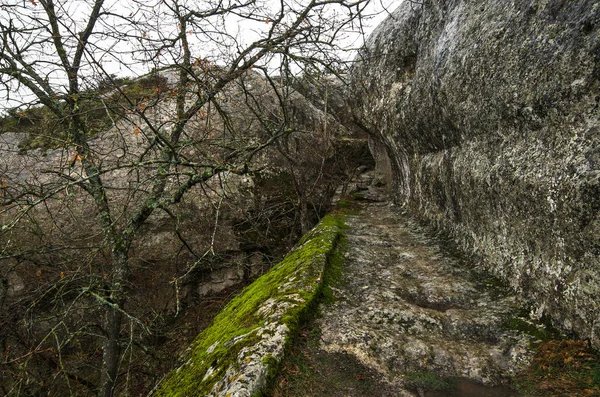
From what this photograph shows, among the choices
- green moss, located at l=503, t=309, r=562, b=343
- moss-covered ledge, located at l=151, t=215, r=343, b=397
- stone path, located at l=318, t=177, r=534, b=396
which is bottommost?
green moss, located at l=503, t=309, r=562, b=343

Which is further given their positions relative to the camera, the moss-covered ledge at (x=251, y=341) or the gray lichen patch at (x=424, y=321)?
the gray lichen patch at (x=424, y=321)

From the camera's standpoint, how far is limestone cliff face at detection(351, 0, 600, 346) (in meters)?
2.40

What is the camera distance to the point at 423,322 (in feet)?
9.61

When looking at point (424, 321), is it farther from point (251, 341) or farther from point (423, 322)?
point (251, 341)

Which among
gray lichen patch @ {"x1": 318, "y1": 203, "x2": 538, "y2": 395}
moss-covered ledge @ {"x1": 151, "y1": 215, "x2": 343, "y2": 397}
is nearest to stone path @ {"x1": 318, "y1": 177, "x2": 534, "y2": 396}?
gray lichen patch @ {"x1": 318, "y1": 203, "x2": 538, "y2": 395}

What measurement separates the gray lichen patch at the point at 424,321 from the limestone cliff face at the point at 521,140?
31 centimetres

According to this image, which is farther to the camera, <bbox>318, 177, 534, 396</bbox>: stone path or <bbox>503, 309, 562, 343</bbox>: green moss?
<bbox>503, 309, 562, 343</bbox>: green moss

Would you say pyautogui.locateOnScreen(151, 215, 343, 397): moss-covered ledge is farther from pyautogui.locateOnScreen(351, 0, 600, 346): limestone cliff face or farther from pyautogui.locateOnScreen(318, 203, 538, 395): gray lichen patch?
pyautogui.locateOnScreen(351, 0, 600, 346): limestone cliff face

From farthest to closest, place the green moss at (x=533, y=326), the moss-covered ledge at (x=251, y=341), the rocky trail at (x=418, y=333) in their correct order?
the green moss at (x=533, y=326) → the rocky trail at (x=418, y=333) → the moss-covered ledge at (x=251, y=341)

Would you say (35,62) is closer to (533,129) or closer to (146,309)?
(146,309)

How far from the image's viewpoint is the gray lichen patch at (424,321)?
2389 millimetres

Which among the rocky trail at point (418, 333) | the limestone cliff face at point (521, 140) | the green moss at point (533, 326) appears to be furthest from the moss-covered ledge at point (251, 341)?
the limestone cliff face at point (521, 140)

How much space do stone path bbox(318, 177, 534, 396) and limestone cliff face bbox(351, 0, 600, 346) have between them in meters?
0.33

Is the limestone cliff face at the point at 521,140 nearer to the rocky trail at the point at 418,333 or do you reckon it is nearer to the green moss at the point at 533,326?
the green moss at the point at 533,326
